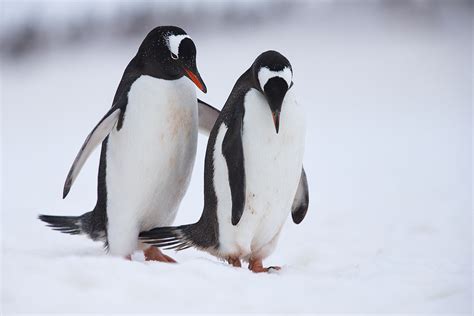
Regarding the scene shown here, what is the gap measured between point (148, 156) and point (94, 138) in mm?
178

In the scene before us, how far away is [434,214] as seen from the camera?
3.67 meters

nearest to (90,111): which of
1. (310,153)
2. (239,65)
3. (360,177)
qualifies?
(239,65)

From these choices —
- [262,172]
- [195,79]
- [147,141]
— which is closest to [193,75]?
[195,79]

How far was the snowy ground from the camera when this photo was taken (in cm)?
181

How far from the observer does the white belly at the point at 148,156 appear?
2.30 metres

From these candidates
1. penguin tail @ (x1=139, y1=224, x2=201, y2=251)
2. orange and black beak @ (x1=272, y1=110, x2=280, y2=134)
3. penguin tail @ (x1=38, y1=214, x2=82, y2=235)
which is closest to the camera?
orange and black beak @ (x1=272, y1=110, x2=280, y2=134)

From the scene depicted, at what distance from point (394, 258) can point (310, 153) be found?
277 cm

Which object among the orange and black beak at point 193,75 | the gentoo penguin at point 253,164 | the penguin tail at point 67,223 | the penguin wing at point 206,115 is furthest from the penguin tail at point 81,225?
the orange and black beak at point 193,75

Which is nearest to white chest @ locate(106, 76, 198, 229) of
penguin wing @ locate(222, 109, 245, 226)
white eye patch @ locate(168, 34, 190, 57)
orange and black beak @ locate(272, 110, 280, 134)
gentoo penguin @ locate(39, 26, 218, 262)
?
gentoo penguin @ locate(39, 26, 218, 262)

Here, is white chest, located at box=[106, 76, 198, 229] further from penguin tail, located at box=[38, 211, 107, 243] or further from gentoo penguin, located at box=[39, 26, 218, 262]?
penguin tail, located at box=[38, 211, 107, 243]

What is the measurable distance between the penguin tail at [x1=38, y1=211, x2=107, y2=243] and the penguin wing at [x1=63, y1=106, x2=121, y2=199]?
23 cm

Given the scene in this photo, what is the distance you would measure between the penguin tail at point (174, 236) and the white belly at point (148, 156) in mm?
59

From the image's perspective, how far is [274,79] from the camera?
2.13 meters

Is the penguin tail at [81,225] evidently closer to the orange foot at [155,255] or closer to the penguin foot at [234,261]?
the orange foot at [155,255]
